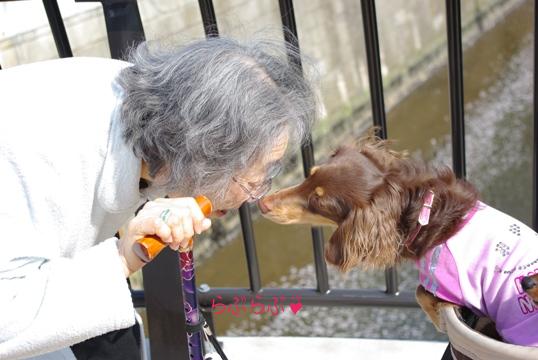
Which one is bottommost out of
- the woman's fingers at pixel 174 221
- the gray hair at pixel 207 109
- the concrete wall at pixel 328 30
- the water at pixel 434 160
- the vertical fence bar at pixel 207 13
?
the water at pixel 434 160

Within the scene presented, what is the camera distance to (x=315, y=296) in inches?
83.9

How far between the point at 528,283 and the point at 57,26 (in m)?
1.41

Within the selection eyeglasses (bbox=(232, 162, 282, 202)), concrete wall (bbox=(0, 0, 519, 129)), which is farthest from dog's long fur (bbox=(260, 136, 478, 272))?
concrete wall (bbox=(0, 0, 519, 129))

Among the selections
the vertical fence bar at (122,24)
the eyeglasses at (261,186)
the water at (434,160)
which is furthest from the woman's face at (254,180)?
the water at (434,160)

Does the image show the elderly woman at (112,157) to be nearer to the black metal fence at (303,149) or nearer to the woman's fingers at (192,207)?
the woman's fingers at (192,207)

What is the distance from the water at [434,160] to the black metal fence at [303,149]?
52 cm

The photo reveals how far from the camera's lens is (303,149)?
195cm

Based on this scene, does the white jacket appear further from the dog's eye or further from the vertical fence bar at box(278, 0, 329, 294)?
the dog's eye

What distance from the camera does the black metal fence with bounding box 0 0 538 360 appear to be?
169cm

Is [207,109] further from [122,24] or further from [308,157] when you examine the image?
[308,157]

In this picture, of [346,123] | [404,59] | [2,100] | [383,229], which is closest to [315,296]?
[383,229]

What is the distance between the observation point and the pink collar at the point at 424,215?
1656 mm

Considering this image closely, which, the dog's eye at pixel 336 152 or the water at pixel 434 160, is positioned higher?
the dog's eye at pixel 336 152

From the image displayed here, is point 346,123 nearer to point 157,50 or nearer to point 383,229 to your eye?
point 383,229
